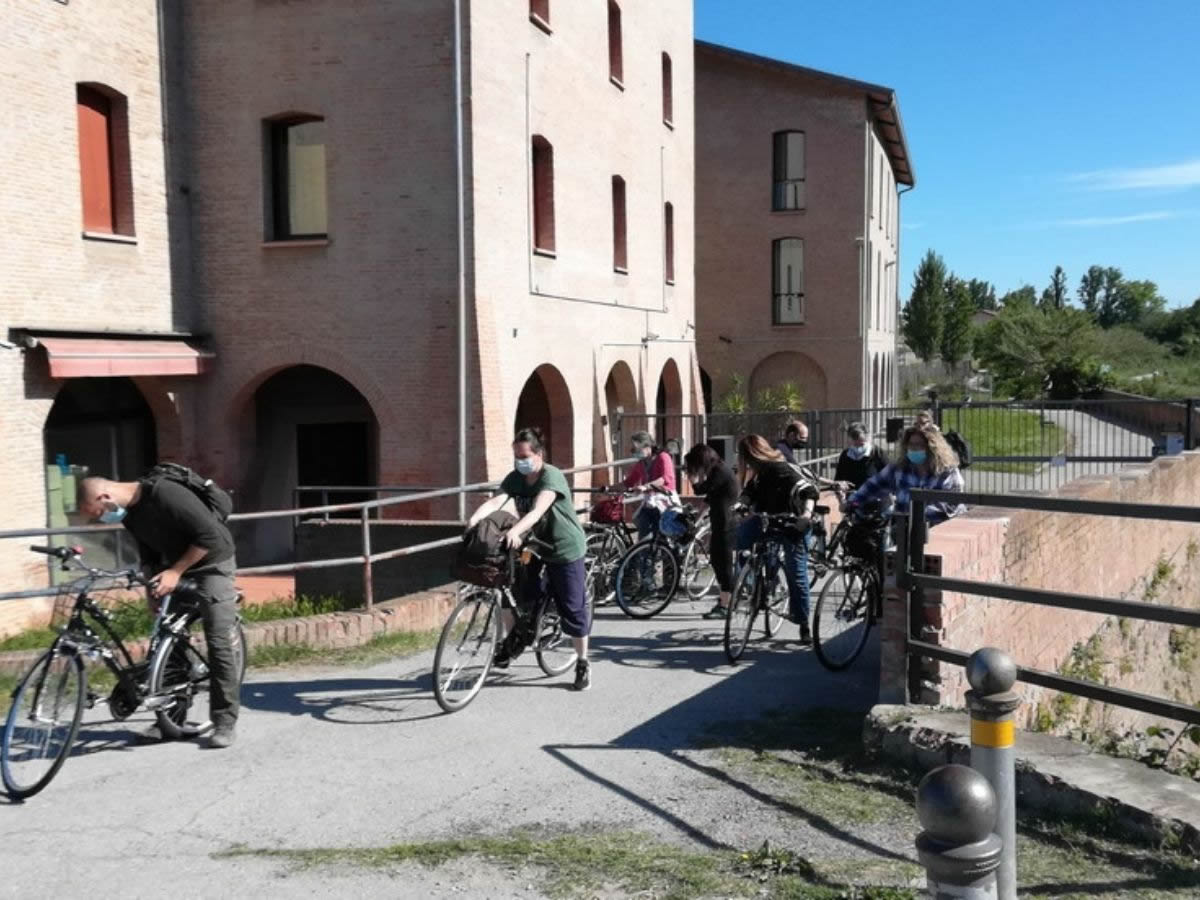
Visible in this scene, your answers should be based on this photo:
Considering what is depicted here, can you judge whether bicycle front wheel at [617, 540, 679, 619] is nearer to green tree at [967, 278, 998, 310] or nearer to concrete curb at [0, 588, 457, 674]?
concrete curb at [0, 588, 457, 674]

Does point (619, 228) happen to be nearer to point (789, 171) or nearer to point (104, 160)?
point (104, 160)

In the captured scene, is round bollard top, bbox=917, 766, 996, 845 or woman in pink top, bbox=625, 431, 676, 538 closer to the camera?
round bollard top, bbox=917, 766, 996, 845

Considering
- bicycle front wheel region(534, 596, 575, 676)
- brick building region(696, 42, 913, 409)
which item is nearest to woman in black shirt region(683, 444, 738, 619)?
bicycle front wheel region(534, 596, 575, 676)

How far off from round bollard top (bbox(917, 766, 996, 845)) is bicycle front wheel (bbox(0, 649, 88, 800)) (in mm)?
4503

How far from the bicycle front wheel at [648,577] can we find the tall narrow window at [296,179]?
26.4ft

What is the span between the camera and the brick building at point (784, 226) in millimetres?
33844

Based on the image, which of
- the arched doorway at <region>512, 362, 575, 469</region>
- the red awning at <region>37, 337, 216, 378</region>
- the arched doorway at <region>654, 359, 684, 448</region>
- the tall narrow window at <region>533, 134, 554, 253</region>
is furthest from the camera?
the arched doorway at <region>654, 359, 684, 448</region>

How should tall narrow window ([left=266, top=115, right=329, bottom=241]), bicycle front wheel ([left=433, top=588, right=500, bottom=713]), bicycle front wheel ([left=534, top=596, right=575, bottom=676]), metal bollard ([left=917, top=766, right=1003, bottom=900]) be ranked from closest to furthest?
metal bollard ([left=917, top=766, right=1003, bottom=900]) → bicycle front wheel ([left=433, top=588, right=500, bottom=713]) → bicycle front wheel ([left=534, top=596, right=575, bottom=676]) → tall narrow window ([left=266, top=115, right=329, bottom=241])

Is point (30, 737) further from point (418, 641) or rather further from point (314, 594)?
point (314, 594)

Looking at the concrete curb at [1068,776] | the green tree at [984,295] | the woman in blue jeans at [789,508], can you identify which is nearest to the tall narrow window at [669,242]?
the woman in blue jeans at [789,508]

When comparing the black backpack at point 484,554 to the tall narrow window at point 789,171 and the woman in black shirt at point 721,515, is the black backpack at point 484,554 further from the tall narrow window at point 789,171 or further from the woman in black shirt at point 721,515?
the tall narrow window at point 789,171

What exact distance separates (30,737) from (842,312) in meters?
30.4

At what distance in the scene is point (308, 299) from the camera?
54.3 feet

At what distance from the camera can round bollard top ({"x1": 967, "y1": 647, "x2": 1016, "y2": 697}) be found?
391 centimetres
